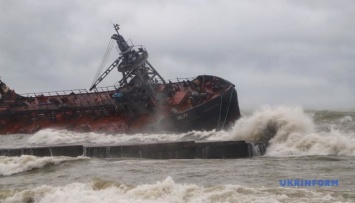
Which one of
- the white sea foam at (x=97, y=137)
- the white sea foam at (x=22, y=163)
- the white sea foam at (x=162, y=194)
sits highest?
the white sea foam at (x=97, y=137)

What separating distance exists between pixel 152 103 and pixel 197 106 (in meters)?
4.30

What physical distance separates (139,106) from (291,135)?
42.9ft

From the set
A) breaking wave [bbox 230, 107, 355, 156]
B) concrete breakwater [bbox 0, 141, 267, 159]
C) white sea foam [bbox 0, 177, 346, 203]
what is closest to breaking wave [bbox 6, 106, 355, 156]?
breaking wave [bbox 230, 107, 355, 156]

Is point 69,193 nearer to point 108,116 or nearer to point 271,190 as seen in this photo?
point 271,190

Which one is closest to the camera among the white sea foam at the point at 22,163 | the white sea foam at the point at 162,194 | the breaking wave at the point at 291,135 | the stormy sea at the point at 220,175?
the white sea foam at the point at 162,194

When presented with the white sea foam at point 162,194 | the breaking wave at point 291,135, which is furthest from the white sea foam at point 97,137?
the white sea foam at point 162,194

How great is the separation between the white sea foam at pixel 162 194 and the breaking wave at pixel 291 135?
827cm

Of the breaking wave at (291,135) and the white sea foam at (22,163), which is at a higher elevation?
the breaking wave at (291,135)

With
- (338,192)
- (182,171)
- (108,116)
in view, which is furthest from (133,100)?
(338,192)

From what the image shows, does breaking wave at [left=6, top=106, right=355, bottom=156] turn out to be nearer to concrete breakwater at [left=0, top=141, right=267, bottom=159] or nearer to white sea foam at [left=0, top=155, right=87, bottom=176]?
concrete breakwater at [left=0, top=141, right=267, bottom=159]

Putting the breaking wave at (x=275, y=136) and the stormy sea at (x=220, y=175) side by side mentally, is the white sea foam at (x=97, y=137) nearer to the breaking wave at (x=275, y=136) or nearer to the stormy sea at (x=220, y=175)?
the breaking wave at (x=275, y=136)

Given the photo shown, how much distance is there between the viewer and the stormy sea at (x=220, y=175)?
10.5 metres

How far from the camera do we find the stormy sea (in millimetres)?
10547

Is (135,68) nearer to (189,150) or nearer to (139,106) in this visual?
(139,106)
